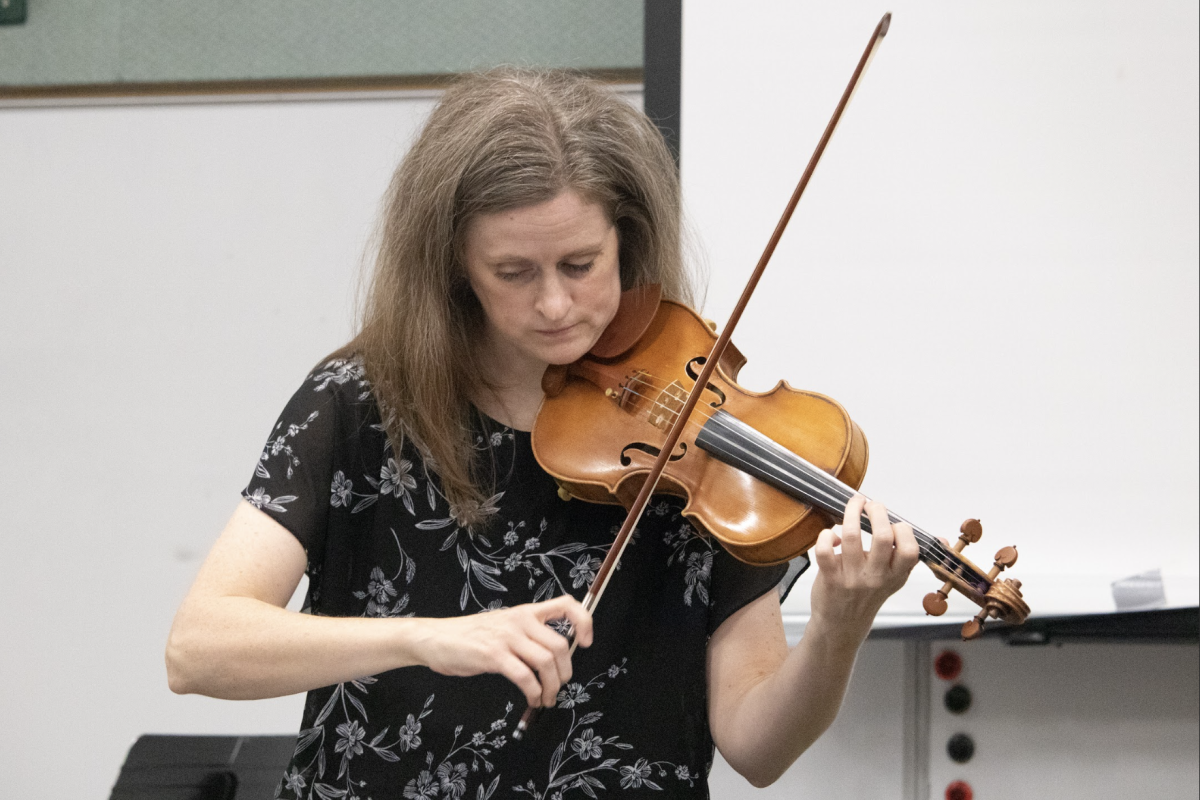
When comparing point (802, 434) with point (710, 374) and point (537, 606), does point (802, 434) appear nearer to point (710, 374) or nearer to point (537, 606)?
point (710, 374)

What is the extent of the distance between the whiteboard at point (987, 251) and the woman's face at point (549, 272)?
580mm

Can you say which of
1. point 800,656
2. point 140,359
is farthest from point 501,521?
point 140,359

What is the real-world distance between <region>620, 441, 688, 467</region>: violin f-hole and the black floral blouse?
0.07m

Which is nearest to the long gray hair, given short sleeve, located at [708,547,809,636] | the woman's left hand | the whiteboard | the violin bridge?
the violin bridge

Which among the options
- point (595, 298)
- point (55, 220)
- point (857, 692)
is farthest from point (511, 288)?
point (55, 220)

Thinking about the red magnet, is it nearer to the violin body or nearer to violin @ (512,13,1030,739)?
violin @ (512,13,1030,739)

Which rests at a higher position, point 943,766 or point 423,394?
point 423,394

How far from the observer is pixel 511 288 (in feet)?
3.15

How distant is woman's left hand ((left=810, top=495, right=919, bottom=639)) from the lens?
83cm

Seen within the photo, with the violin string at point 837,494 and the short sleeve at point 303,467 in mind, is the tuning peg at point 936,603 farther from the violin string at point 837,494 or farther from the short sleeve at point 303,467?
the short sleeve at point 303,467

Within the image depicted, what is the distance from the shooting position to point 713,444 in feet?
3.16

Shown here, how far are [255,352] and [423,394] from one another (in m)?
0.95

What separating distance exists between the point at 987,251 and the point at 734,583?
2.26 ft

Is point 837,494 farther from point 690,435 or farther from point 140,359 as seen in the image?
point 140,359
